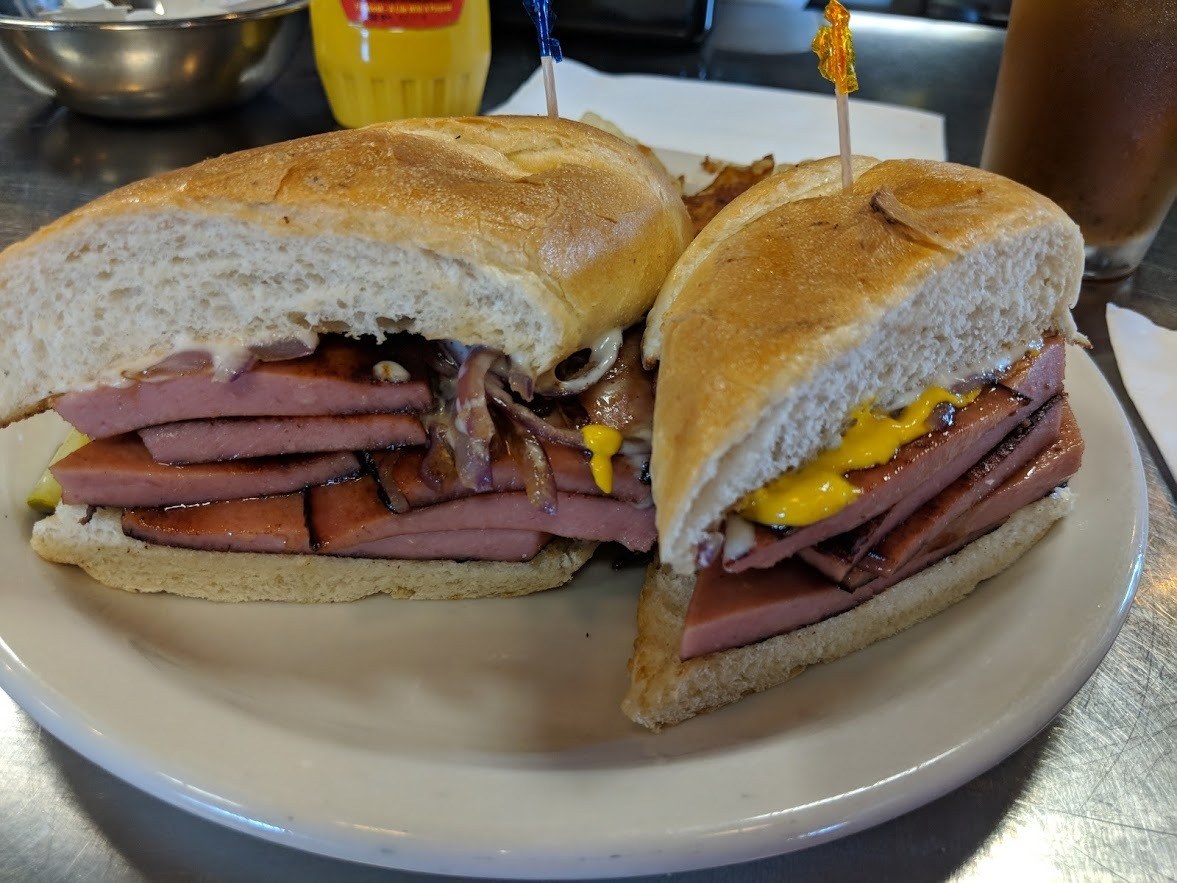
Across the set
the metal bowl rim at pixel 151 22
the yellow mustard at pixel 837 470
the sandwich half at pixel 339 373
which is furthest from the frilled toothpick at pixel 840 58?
the metal bowl rim at pixel 151 22

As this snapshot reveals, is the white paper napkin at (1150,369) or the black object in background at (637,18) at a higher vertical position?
the black object in background at (637,18)

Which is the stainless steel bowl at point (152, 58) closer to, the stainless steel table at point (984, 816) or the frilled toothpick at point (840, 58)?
the frilled toothpick at point (840, 58)

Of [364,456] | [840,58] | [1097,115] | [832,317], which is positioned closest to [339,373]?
[364,456]

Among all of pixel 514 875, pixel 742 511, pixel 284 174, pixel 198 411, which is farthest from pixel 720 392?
pixel 198 411

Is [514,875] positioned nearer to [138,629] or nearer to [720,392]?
[720,392]

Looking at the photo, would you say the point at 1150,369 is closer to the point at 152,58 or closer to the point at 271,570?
the point at 271,570

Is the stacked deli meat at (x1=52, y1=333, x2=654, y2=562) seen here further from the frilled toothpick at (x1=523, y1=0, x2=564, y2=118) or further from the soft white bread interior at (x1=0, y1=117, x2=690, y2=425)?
the frilled toothpick at (x1=523, y1=0, x2=564, y2=118)
